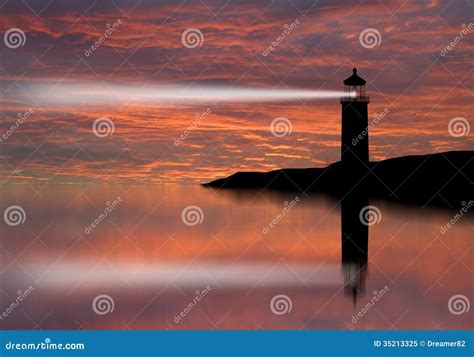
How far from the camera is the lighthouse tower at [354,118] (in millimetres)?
34281

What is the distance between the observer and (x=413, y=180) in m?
52.2

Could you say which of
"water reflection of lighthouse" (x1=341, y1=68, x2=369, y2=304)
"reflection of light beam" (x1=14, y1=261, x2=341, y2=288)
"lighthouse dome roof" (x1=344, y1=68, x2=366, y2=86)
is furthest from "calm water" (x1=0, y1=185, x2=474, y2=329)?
"lighthouse dome roof" (x1=344, y1=68, x2=366, y2=86)

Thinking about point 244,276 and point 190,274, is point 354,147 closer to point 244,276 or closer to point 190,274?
point 244,276

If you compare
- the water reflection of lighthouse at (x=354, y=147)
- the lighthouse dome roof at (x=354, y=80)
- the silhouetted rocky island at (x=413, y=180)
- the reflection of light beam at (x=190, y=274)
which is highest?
the silhouetted rocky island at (x=413, y=180)

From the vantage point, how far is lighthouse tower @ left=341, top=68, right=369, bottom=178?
34281 mm

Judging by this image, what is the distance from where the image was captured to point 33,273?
2188 centimetres

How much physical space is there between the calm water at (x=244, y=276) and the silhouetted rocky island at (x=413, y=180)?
31.5 feet

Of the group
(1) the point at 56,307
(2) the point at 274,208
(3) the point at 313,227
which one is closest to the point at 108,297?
(1) the point at 56,307

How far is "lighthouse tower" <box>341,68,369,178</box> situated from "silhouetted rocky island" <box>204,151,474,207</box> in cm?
446

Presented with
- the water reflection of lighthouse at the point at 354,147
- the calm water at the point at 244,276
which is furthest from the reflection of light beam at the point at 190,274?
the water reflection of lighthouse at the point at 354,147

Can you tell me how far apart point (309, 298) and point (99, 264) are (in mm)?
9015

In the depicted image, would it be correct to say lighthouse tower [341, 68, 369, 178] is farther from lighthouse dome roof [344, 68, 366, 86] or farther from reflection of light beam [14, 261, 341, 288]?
reflection of light beam [14, 261, 341, 288]

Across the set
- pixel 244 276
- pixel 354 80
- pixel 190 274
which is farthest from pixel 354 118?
pixel 190 274

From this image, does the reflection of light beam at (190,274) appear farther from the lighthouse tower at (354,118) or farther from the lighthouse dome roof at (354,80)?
the lighthouse dome roof at (354,80)
